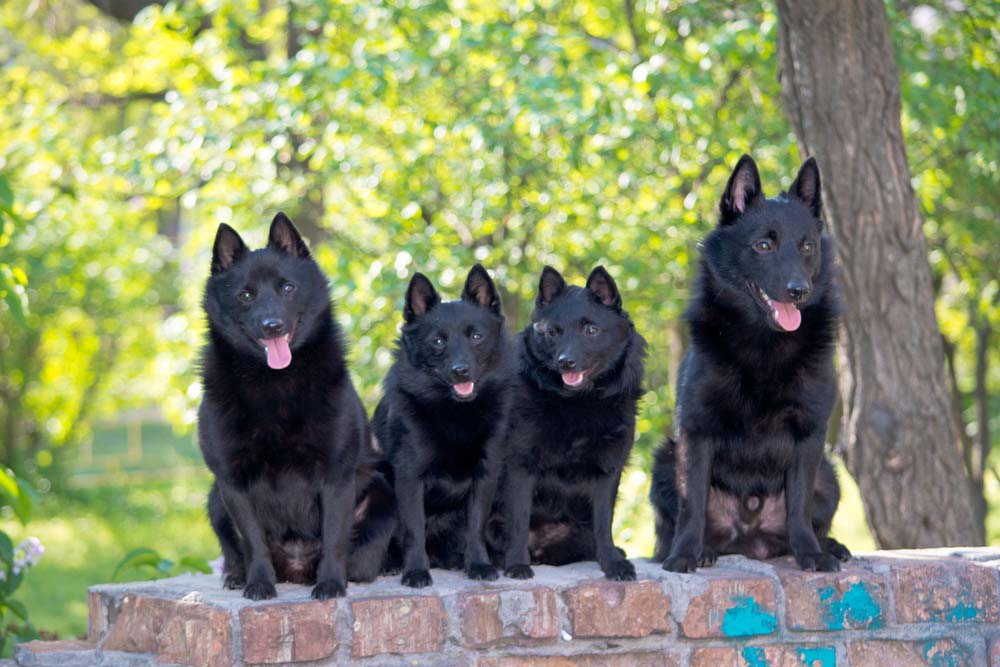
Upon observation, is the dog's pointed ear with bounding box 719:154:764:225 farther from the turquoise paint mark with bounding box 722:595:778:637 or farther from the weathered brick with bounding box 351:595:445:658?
the weathered brick with bounding box 351:595:445:658

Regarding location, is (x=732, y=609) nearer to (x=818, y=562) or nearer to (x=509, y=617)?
(x=818, y=562)

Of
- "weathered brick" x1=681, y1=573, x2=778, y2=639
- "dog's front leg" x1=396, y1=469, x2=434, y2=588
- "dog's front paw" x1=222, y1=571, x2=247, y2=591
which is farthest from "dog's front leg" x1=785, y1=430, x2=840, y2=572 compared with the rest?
"dog's front paw" x1=222, y1=571, x2=247, y2=591

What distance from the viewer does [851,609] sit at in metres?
3.94

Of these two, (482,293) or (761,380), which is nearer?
(761,380)

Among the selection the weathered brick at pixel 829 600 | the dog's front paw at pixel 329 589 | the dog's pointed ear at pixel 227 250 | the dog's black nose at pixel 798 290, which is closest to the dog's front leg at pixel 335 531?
the dog's front paw at pixel 329 589

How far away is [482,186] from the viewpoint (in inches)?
314

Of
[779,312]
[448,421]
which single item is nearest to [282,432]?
[448,421]

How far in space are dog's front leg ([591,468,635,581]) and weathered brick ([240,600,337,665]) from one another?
94cm

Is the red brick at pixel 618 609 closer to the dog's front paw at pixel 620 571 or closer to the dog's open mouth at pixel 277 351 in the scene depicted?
the dog's front paw at pixel 620 571

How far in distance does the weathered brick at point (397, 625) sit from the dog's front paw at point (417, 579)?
0.13 m

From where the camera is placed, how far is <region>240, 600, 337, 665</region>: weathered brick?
3.52m

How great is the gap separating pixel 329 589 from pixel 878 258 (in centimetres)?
313

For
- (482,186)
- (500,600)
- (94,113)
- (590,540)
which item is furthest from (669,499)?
(94,113)

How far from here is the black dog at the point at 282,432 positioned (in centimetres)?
379
